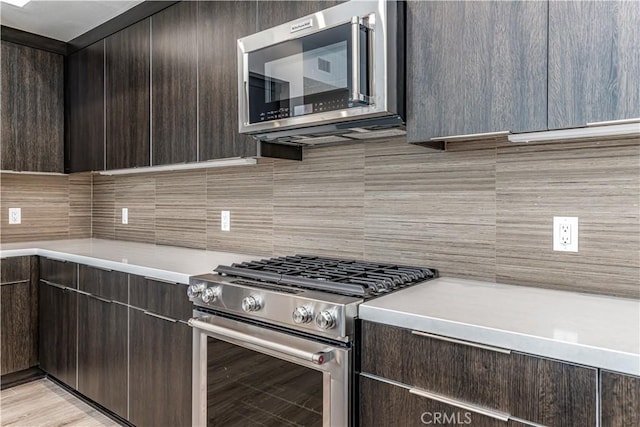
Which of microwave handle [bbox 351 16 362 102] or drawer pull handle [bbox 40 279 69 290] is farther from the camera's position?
drawer pull handle [bbox 40 279 69 290]

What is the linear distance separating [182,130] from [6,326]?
5.50ft

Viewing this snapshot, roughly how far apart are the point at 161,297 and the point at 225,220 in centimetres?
74

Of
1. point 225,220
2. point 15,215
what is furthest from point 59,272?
point 225,220

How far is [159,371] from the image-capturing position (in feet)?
6.29

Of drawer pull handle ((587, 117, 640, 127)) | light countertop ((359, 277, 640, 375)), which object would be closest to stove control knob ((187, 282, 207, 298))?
light countertop ((359, 277, 640, 375))

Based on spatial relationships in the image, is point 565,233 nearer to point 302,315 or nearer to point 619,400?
point 619,400

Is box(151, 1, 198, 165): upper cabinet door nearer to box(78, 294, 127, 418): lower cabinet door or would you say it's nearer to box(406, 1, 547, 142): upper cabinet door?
box(78, 294, 127, 418): lower cabinet door

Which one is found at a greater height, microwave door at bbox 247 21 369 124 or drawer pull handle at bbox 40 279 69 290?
microwave door at bbox 247 21 369 124

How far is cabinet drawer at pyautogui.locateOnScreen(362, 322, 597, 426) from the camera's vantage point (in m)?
0.93

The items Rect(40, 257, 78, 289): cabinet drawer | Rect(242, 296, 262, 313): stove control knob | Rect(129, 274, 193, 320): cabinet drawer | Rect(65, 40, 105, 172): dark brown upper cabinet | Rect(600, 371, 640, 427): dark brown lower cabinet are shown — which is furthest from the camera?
Rect(65, 40, 105, 172): dark brown upper cabinet

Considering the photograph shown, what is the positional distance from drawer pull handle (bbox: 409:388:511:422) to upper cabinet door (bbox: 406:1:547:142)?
785 millimetres

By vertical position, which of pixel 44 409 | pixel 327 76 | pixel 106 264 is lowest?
pixel 44 409

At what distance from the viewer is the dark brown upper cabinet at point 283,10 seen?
1.71 metres

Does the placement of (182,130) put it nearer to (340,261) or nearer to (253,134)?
(253,134)
